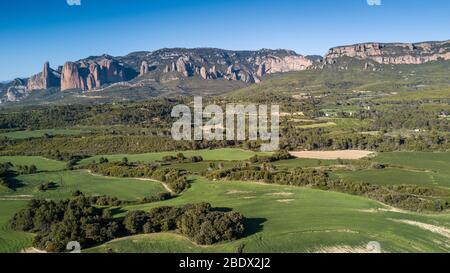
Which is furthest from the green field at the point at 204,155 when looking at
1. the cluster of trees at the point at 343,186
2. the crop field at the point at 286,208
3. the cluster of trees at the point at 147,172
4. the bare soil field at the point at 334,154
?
the cluster of trees at the point at 343,186

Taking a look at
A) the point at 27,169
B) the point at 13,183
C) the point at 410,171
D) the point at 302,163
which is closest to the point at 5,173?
the point at 27,169

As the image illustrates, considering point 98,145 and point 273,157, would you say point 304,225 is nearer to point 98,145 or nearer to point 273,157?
point 273,157

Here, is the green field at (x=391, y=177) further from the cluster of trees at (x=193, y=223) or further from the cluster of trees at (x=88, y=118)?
the cluster of trees at (x=88, y=118)

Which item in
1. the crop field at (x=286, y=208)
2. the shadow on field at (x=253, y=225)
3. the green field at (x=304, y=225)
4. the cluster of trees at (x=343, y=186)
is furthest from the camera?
the cluster of trees at (x=343, y=186)

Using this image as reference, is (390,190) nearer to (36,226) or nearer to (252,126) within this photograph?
(36,226)

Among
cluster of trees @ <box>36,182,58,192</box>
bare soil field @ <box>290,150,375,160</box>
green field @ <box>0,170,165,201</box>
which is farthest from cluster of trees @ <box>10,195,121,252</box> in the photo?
bare soil field @ <box>290,150,375,160</box>

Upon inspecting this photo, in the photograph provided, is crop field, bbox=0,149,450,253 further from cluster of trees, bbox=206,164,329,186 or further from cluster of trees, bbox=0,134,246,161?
cluster of trees, bbox=0,134,246,161
